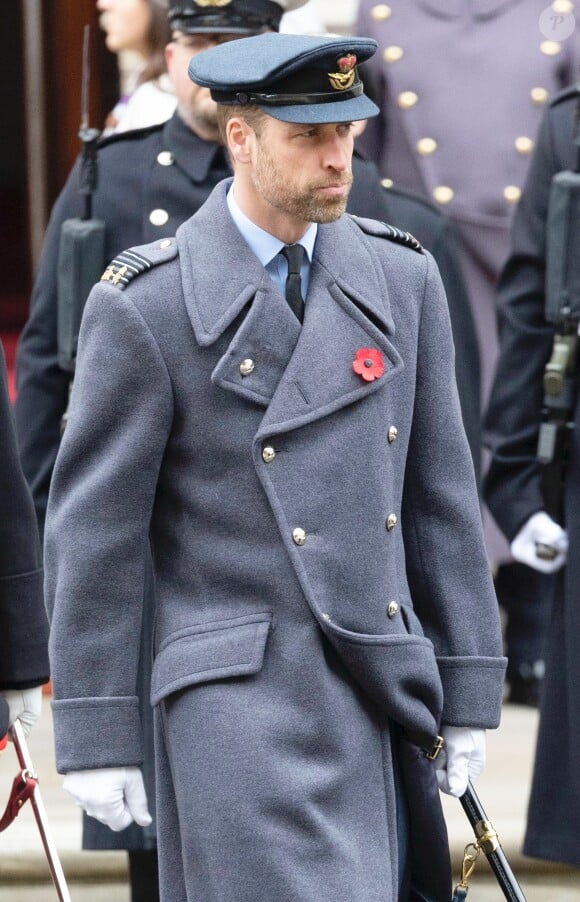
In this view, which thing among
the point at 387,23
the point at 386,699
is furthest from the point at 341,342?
the point at 387,23

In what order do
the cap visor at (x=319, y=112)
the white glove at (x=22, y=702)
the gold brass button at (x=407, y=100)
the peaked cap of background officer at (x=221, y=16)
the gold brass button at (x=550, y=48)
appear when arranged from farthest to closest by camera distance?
the gold brass button at (x=550, y=48), the gold brass button at (x=407, y=100), the peaked cap of background officer at (x=221, y=16), the white glove at (x=22, y=702), the cap visor at (x=319, y=112)

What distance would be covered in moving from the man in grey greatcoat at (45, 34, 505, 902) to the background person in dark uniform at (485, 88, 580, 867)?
4.05 feet

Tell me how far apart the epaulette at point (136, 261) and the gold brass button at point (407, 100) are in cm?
252

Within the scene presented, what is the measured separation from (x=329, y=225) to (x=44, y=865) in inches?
85.3

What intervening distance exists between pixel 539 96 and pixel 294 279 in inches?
107

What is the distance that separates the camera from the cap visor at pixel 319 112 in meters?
3.31

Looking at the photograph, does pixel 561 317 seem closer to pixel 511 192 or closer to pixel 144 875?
pixel 144 875

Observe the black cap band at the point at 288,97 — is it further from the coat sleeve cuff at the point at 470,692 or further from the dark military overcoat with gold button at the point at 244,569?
the coat sleeve cuff at the point at 470,692

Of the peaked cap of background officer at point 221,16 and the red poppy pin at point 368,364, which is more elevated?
the peaked cap of background officer at point 221,16

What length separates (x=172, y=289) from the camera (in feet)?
11.2

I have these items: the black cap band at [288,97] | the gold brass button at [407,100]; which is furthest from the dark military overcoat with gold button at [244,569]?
the gold brass button at [407,100]

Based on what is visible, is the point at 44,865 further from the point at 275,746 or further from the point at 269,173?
the point at 269,173

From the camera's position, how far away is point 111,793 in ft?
11.1

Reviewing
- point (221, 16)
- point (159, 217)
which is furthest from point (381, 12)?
point (159, 217)
